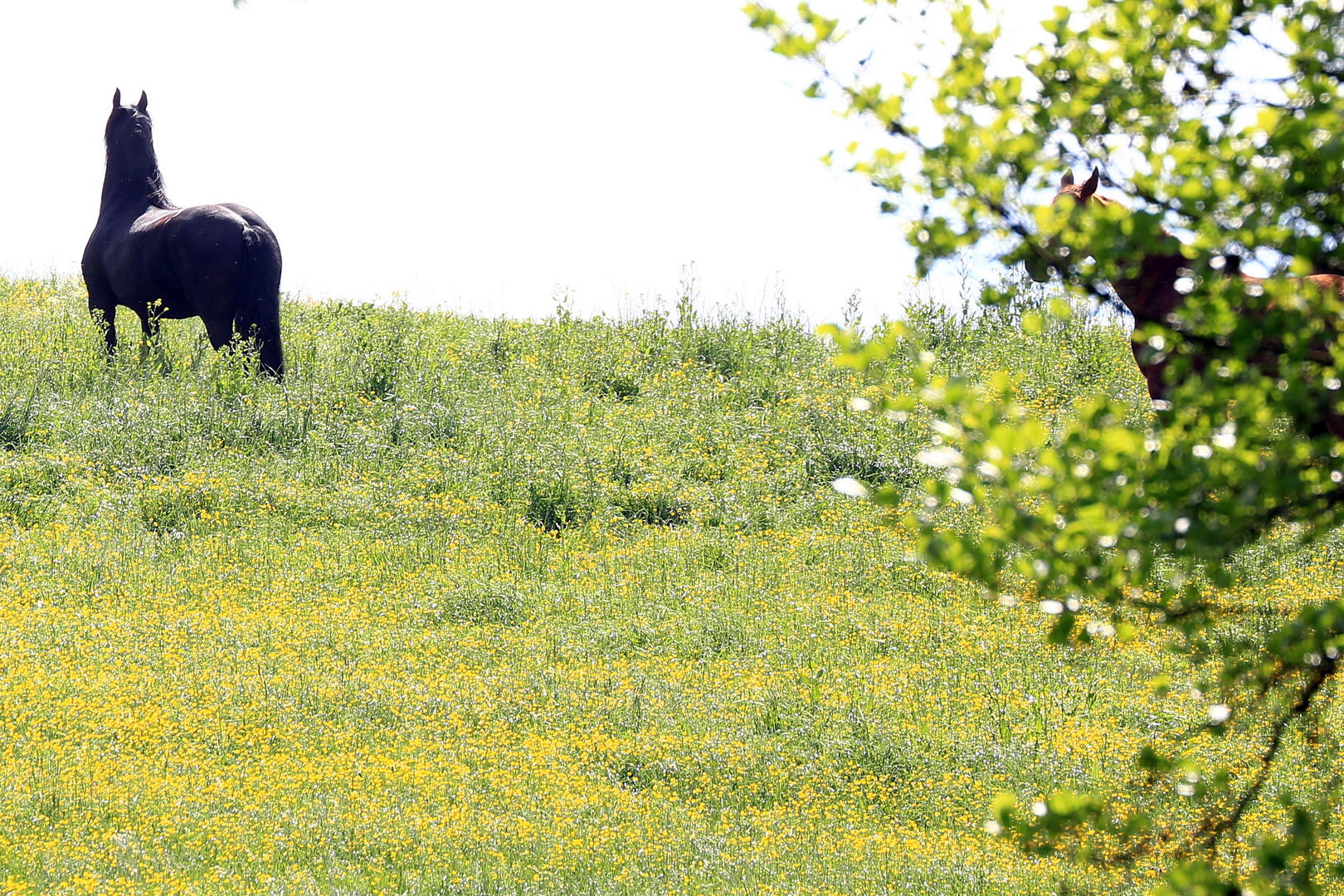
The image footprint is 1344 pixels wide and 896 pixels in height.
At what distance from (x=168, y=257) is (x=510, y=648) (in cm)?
905

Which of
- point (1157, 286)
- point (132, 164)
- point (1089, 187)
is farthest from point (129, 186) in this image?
point (1157, 286)

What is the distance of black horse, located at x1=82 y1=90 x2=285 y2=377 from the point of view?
14.4 metres

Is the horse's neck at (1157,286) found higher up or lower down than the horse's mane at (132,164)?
lower down

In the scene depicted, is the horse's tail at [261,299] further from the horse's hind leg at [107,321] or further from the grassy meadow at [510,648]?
the horse's hind leg at [107,321]

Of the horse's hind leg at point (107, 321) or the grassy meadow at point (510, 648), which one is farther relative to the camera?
the horse's hind leg at point (107, 321)

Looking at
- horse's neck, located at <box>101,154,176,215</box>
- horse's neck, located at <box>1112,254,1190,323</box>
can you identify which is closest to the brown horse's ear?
horse's neck, located at <box>1112,254,1190,323</box>

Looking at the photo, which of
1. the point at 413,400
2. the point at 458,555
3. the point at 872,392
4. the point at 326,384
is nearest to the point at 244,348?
the point at 326,384

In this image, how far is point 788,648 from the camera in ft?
28.0

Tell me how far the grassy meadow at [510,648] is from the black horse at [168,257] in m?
0.59

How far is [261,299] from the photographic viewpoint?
1450 centimetres

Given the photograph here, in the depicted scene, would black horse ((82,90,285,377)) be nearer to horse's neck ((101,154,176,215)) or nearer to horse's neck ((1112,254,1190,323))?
horse's neck ((101,154,176,215))

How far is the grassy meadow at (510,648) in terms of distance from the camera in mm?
5812

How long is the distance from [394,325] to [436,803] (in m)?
13.2

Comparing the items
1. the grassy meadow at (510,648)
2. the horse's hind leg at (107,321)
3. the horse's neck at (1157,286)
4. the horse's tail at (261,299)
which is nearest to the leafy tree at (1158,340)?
the grassy meadow at (510,648)
